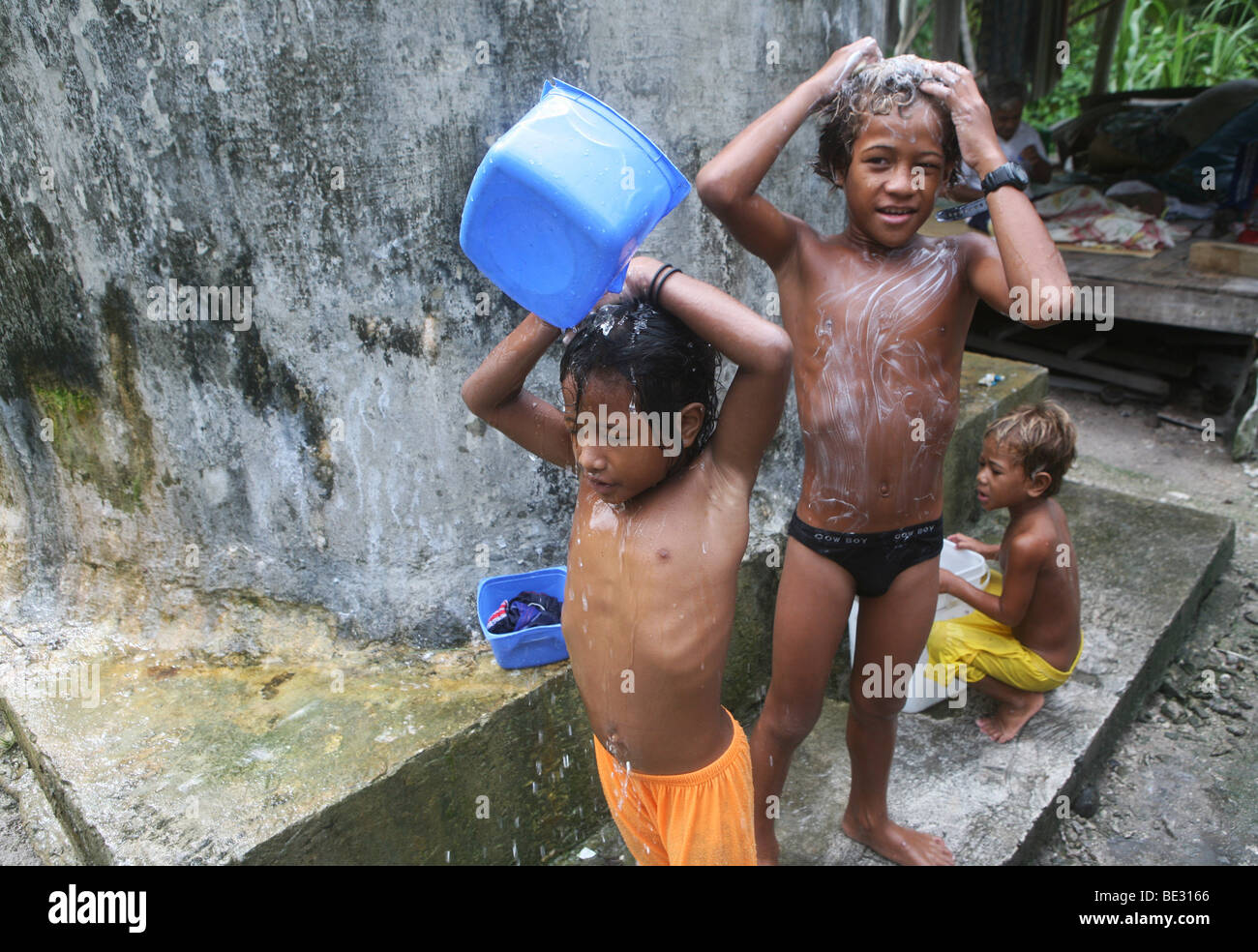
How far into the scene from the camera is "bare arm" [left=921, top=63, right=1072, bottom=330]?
71.6 inches

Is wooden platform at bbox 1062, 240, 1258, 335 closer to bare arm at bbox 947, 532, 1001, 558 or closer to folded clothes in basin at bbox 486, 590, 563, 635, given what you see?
bare arm at bbox 947, 532, 1001, 558

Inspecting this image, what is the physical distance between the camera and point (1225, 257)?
18.0 ft

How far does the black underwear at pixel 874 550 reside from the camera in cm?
217

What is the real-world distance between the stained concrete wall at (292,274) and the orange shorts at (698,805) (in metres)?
0.90

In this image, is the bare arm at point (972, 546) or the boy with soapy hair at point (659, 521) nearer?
the boy with soapy hair at point (659, 521)

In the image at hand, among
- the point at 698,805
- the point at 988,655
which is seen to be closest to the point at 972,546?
the point at 988,655

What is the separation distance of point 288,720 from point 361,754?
27 centimetres

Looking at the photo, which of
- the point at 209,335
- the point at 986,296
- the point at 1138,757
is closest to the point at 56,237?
the point at 209,335

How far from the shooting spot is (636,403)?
64.7 inches

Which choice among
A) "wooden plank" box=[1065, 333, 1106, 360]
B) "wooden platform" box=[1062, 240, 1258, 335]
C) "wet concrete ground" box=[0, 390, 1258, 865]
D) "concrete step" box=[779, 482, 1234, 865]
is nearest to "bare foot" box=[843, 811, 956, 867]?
"concrete step" box=[779, 482, 1234, 865]

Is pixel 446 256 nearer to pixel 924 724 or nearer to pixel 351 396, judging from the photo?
pixel 351 396

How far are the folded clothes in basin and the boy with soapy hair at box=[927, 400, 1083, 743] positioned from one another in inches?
48.5

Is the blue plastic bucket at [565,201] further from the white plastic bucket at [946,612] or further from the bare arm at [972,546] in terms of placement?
the bare arm at [972,546]

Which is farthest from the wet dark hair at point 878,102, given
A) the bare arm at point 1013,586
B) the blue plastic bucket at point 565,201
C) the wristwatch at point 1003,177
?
the bare arm at point 1013,586
